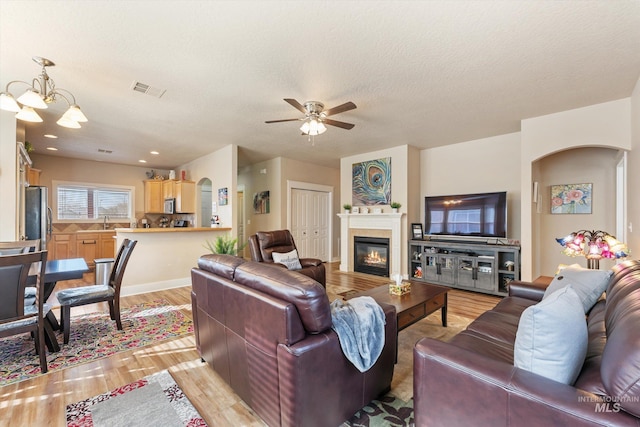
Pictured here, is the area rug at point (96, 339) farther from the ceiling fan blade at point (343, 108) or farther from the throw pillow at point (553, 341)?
the throw pillow at point (553, 341)

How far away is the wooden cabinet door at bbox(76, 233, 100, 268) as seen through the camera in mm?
6059

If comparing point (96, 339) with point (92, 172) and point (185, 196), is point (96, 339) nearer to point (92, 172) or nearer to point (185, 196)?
point (185, 196)

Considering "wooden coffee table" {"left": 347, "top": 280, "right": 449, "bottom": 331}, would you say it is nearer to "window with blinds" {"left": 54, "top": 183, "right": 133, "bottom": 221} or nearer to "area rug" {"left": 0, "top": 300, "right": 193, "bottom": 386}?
"area rug" {"left": 0, "top": 300, "right": 193, "bottom": 386}

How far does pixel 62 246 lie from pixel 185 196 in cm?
261

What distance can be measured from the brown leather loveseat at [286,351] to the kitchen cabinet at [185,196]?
5475mm

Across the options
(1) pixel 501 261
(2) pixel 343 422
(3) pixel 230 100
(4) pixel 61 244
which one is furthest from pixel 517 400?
(4) pixel 61 244

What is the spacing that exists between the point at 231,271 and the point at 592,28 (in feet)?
10.2

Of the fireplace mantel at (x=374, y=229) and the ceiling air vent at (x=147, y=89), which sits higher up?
the ceiling air vent at (x=147, y=89)

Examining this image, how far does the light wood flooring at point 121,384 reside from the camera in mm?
1700

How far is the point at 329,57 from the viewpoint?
2.39 meters

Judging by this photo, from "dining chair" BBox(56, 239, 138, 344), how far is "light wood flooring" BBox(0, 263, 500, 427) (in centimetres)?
60

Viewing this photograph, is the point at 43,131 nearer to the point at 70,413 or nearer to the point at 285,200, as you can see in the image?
the point at 285,200

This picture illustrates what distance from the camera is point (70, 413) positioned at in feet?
5.63

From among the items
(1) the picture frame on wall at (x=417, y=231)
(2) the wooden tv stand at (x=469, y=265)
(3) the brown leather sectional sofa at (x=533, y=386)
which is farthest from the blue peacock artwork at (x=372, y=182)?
(3) the brown leather sectional sofa at (x=533, y=386)
